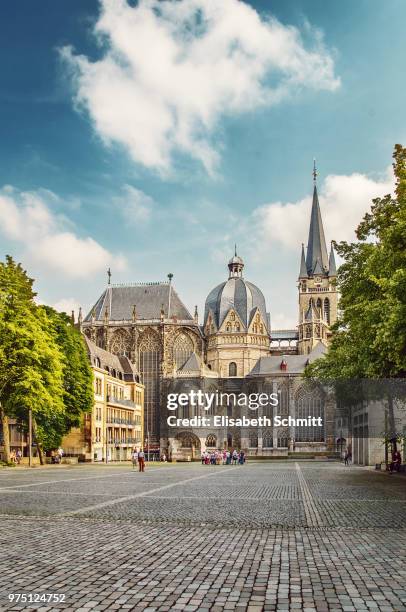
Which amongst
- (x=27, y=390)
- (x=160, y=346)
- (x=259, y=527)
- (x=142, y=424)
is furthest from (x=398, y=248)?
(x=160, y=346)

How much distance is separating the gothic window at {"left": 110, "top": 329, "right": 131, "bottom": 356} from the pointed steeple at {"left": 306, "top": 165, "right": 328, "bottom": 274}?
126ft

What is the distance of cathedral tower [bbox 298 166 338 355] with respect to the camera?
122312 mm

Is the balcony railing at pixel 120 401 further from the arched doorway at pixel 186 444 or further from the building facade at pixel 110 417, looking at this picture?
the arched doorway at pixel 186 444

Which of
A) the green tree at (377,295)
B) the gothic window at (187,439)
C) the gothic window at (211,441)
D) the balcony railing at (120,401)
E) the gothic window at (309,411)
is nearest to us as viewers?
the green tree at (377,295)

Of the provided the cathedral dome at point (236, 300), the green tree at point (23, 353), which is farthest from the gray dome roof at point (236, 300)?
the green tree at point (23, 353)

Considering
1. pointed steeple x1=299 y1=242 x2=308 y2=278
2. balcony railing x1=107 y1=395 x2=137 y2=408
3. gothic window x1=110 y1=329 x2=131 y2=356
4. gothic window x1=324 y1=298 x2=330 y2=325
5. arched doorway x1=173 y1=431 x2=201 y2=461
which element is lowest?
arched doorway x1=173 y1=431 x2=201 y2=461

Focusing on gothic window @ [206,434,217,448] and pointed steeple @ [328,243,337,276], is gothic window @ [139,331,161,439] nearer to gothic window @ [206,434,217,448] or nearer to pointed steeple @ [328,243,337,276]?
gothic window @ [206,434,217,448]

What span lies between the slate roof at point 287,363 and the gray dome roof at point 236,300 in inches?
420

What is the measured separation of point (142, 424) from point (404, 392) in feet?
246

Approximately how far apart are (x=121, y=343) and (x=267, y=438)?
→ 2865 cm

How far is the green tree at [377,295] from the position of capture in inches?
893

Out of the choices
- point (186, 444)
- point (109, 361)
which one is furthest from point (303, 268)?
point (109, 361)

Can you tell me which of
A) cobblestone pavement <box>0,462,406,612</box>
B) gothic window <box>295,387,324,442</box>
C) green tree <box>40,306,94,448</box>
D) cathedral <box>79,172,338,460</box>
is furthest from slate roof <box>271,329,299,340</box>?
cobblestone pavement <box>0,462,406,612</box>

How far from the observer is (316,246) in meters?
133
